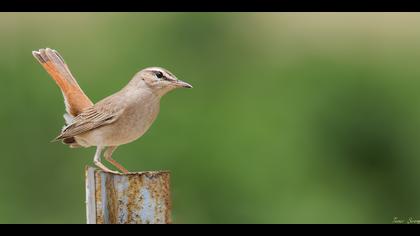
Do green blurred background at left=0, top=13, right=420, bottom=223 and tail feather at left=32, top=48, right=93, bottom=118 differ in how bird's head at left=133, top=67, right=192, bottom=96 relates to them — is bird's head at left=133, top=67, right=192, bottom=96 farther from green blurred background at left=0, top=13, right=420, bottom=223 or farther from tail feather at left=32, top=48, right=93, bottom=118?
green blurred background at left=0, top=13, right=420, bottom=223

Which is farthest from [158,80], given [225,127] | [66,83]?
[225,127]

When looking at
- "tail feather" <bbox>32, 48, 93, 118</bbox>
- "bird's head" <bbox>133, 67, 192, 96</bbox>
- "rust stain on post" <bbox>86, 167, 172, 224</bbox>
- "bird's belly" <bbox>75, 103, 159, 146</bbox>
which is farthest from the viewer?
"tail feather" <bbox>32, 48, 93, 118</bbox>

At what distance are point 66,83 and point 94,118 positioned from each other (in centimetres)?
73

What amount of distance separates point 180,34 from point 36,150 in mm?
2851

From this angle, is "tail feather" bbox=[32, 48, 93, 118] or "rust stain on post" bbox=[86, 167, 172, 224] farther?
"tail feather" bbox=[32, 48, 93, 118]

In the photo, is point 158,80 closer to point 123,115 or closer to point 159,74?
point 159,74

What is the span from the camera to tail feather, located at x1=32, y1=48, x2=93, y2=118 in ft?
27.9

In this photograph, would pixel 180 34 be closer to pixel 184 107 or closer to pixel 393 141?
pixel 184 107

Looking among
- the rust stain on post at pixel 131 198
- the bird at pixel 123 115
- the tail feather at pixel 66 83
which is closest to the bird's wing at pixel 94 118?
the bird at pixel 123 115

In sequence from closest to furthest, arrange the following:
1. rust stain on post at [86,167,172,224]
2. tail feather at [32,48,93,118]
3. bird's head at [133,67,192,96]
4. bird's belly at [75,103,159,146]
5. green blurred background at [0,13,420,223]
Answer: rust stain on post at [86,167,172,224], bird's belly at [75,103,159,146], bird's head at [133,67,192,96], tail feather at [32,48,93,118], green blurred background at [0,13,420,223]

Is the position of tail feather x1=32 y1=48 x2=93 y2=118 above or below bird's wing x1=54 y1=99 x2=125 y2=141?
above

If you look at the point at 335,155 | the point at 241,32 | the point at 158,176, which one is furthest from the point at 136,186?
the point at 241,32

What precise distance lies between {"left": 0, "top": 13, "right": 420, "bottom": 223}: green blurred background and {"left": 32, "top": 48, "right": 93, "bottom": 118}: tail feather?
8.98ft

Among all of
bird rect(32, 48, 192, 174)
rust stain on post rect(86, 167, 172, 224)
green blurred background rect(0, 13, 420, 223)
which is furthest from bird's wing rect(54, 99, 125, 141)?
green blurred background rect(0, 13, 420, 223)
